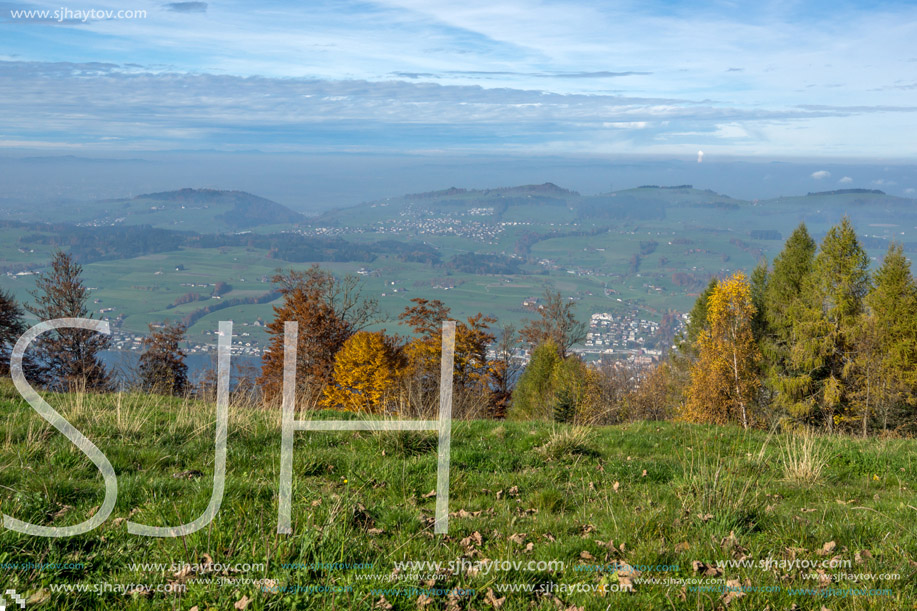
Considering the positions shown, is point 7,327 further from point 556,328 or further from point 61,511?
point 556,328

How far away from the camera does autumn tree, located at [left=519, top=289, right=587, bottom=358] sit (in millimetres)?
46250

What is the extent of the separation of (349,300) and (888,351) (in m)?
33.7

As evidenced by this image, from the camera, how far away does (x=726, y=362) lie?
33.4 meters

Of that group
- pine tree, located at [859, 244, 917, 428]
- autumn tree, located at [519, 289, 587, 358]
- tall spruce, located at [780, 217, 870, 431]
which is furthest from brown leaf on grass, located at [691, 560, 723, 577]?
autumn tree, located at [519, 289, 587, 358]

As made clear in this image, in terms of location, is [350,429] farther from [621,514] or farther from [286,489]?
[621,514]

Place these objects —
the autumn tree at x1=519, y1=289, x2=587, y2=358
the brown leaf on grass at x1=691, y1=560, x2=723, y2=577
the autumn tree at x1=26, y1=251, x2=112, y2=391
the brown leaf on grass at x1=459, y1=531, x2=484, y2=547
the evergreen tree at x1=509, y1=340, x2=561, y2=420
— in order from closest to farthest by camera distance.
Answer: the brown leaf on grass at x1=691, y1=560, x2=723, y2=577, the brown leaf on grass at x1=459, y1=531, x2=484, y2=547, the autumn tree at x1=26, y1=251, x2=112, y2=391, the evergreen tree at x1=509, y1=340, x2=561, y2=420, the autumn tree at x1=519, y1=289, x2=587, y2=358

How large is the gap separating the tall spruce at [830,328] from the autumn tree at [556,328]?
1719cm

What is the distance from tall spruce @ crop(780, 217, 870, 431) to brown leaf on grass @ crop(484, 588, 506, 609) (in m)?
31.4

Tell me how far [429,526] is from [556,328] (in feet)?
139

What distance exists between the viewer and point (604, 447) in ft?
29.8

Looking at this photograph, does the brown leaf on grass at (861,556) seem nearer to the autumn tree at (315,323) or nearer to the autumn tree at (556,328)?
the autumn tree at (315,323)

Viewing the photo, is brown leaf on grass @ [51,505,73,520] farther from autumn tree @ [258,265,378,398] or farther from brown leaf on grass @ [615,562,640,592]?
autumn tree @ [258,265,378,398]

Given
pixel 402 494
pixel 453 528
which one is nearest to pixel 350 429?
pixel 402 494

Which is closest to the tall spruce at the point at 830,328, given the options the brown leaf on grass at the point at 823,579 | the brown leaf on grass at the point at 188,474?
the brown leaf on grass at the point at 823,579
